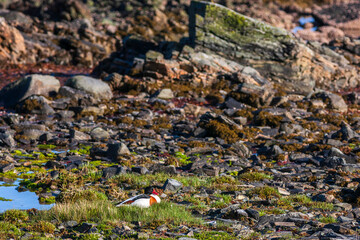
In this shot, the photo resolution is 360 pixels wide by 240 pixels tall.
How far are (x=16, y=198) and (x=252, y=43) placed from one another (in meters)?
27.0

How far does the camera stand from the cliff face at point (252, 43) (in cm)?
3469

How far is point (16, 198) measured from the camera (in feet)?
38.2

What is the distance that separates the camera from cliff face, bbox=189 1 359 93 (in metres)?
34.7

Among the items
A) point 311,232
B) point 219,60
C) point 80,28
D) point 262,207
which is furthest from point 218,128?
point 80,28

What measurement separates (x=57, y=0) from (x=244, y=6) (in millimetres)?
38525

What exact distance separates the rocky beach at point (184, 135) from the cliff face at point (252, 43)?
3.8 inches

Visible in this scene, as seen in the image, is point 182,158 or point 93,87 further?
point 93,87

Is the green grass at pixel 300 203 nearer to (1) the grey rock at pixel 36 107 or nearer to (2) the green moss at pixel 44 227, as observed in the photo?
(2) the green moss at pixel 44 227

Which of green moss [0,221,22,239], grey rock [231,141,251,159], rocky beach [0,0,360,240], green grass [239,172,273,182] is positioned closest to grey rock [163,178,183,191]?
rocky beach [0,0,360,240]

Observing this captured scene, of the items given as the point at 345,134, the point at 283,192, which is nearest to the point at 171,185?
the point at 283,192

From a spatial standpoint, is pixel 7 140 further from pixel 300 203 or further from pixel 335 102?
pixel 335 102

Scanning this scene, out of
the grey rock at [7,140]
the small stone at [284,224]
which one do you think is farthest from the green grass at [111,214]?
the grey rock at [7,140]

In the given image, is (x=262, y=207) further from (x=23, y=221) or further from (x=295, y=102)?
(x=295, y=102)

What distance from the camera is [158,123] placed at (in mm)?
23578
